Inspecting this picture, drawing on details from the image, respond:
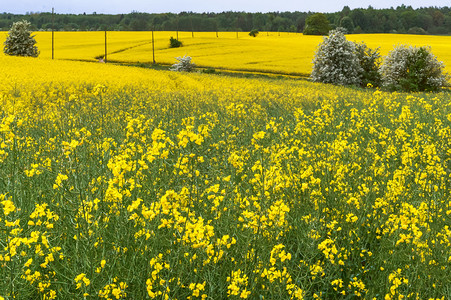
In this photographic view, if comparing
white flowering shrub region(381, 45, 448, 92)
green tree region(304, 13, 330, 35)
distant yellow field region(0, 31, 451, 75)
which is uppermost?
green tree region(304, 13, 330, 35)

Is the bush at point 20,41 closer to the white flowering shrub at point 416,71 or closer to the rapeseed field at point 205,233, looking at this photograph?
the white flowering shrub at point 416,71

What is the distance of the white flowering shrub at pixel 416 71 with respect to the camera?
26891 mm

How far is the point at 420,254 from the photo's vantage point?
9.27 ft

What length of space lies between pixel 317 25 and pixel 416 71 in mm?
60574

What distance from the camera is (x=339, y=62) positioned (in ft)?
101

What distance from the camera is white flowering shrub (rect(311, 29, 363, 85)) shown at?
100 feet

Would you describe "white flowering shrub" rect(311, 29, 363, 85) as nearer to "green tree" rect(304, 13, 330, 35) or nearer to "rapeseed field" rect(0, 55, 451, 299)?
"rapeseed field" rect(0, 55, 451, 299)

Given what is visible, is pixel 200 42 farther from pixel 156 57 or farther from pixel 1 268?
pixel 1 268

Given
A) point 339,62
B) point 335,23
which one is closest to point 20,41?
point 339,62

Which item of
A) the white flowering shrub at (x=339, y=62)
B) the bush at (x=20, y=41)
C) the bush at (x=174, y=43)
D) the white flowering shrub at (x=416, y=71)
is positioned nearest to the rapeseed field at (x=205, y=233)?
the white flowering shrub at (x=416, y=71)

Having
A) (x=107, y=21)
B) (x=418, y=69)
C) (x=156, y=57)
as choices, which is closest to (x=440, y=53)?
(x=418, y=69)

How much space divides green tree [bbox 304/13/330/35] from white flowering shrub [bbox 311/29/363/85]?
53.8 m

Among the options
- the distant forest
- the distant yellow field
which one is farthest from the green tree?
the distant yellow field

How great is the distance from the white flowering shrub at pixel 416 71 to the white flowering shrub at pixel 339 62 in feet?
9.80
